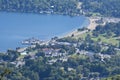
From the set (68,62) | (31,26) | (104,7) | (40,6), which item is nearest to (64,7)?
(40,6)

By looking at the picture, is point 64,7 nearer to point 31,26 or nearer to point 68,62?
point 31,26

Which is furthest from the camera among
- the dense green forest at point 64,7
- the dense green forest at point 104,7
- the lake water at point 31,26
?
the dense green forest at point 64,7

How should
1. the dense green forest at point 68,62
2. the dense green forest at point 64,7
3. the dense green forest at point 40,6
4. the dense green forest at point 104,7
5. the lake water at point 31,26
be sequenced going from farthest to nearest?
the dense green forest at point 40,6, the dense green forest at point 64,7, the dense green forest at point 104,7, the lake water at point 31,26, the dense green forest at point 68,62

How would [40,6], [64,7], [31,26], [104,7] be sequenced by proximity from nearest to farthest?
[31,26], [40,6], [104,7], [64,7]

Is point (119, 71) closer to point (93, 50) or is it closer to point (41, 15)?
point (93, 50)

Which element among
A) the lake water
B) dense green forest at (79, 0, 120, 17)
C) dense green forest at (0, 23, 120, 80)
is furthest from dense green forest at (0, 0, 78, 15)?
dense green forest at (0, 23, 120, 80)

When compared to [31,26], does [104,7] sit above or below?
above

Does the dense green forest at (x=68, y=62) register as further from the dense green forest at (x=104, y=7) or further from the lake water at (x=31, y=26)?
the dense green forest at (x=104, y=7)

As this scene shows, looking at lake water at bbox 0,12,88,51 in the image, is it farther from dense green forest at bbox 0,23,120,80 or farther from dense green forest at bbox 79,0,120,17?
dense green forest at bbox 0,23,120,80

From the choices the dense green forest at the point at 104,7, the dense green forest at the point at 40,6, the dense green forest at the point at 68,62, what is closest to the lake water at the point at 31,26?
the dense green forest at the point at 40,6
